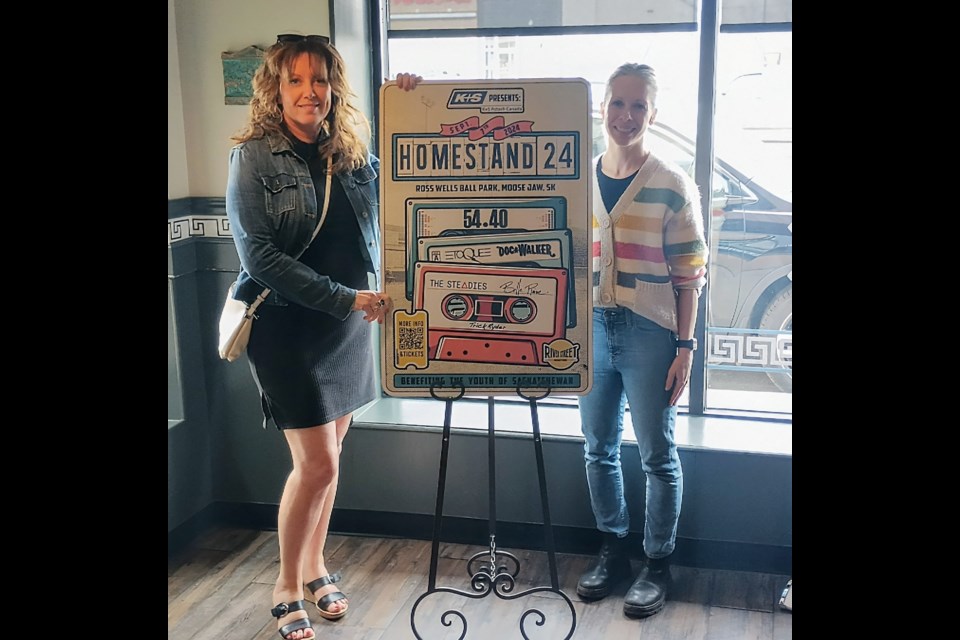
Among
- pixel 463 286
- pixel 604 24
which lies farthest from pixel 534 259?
pixel 604 24

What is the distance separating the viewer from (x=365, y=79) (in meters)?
3.00

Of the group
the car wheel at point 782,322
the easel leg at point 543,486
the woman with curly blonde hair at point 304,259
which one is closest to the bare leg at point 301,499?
the woman with curly blonde hair at point 304,259

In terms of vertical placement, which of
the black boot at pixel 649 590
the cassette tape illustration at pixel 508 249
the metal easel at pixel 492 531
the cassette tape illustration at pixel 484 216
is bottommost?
the black boot at pixel 649 590

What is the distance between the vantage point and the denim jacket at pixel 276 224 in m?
2.25

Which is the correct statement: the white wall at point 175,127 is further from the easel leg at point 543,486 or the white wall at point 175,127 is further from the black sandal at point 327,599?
the easel leg at point 543,486

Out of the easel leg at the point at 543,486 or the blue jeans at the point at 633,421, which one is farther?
the blue jeans at the point at 633,421

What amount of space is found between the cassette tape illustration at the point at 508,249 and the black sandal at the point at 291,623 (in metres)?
1.04

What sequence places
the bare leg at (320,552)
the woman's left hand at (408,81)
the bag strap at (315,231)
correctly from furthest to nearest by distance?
the bare leg at (320,552) → the bag strap at (315,231) → the woman's left hand at (408,81)

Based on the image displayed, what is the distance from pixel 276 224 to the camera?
7.48ft

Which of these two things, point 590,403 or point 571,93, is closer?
point 571,93

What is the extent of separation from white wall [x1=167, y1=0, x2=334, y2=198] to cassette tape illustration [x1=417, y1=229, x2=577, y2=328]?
40.6 inches

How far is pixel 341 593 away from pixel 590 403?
0.91 meters
